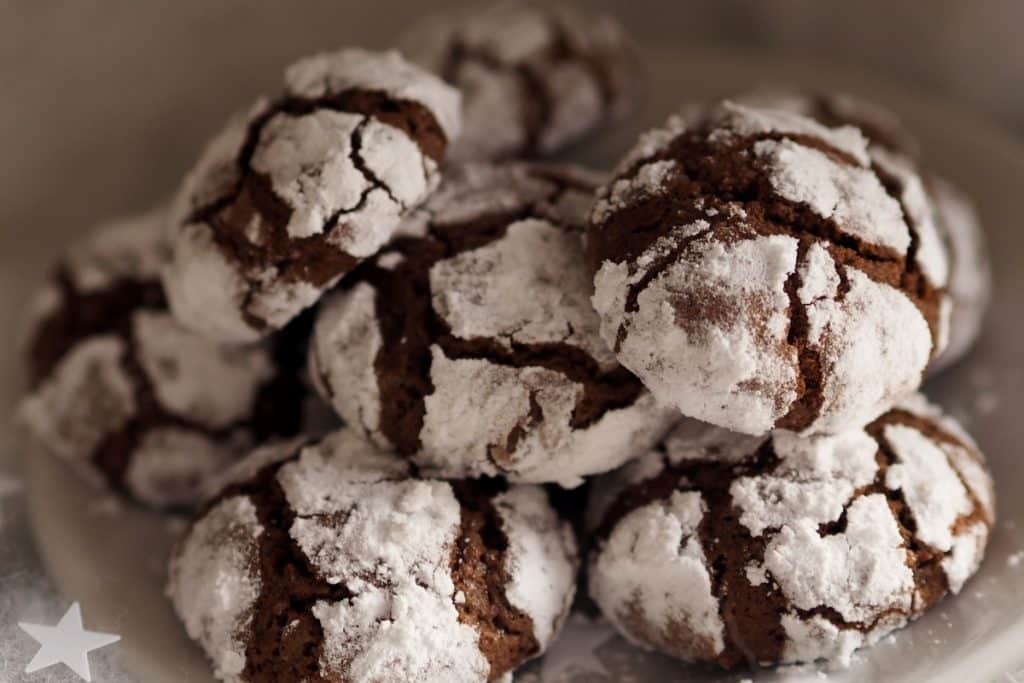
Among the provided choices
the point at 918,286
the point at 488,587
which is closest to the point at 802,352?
the point at 918,286

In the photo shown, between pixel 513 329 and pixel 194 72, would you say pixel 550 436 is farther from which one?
pixel 194 72

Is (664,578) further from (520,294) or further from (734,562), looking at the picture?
(520,294)

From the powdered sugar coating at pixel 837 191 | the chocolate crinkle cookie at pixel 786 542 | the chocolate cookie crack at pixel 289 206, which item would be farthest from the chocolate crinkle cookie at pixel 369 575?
the powdered sugar coating at pixel 837 191

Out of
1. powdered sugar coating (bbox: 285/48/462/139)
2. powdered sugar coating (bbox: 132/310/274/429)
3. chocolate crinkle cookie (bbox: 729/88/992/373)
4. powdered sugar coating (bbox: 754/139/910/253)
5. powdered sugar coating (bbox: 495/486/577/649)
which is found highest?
powdered sugar coating (bbox: 285/48/462/139)

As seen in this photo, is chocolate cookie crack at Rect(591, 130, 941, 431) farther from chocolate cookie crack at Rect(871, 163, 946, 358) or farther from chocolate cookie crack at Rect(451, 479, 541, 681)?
chocolate cookie crack at Rect(451, 479, 541, 681)

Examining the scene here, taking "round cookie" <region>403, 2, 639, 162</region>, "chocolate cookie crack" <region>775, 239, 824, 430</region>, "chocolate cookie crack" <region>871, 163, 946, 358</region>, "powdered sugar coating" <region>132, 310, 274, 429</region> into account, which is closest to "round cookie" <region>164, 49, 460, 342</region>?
"powdered sugar coating" <region>132, 310, 274, 429</region>

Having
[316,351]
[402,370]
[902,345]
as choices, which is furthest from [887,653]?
[316,351]

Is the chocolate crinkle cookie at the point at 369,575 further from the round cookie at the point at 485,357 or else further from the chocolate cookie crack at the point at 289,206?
the chocolate cookie crack at the point at 289,206
